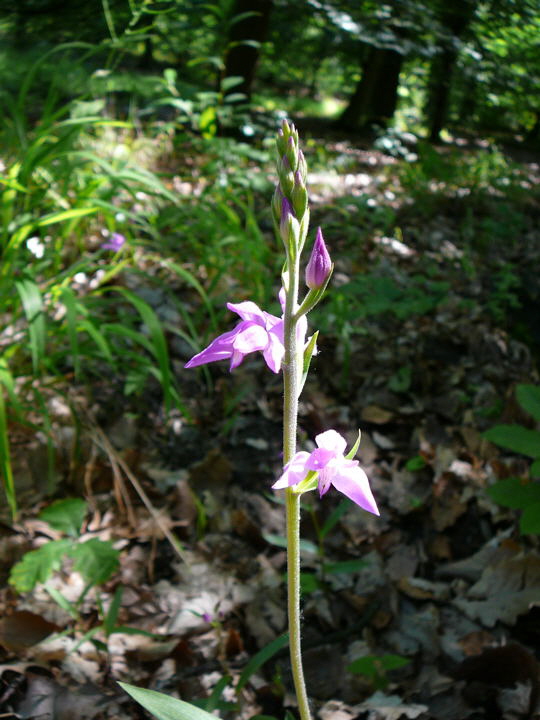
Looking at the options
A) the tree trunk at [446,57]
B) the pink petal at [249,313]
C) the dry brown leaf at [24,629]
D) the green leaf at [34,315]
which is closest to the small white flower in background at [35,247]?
the green leaf at [34,315]

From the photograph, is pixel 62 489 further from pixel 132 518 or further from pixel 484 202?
pixel 484 202

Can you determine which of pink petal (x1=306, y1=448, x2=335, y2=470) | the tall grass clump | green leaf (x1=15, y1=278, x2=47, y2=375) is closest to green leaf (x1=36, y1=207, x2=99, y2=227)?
the tall grass clump

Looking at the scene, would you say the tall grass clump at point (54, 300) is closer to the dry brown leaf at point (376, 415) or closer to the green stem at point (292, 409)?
the dry brown leaf at point (376, 415)

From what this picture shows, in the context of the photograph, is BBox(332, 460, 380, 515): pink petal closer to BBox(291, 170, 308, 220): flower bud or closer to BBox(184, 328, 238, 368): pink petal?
BBox(184, 328, 238, 368): pink petal

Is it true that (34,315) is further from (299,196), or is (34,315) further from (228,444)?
(299,196)

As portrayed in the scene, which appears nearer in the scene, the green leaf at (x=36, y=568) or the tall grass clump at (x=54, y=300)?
the green leaf at (x=36, y=568)

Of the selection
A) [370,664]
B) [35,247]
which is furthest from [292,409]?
[35,247]
